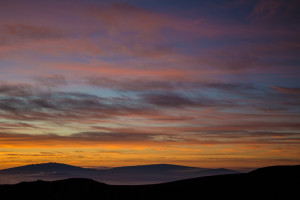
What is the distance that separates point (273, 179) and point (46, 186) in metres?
42.6

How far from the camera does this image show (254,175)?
195ft

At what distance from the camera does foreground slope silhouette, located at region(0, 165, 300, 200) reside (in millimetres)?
49781

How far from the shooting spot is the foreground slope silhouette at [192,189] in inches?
1960

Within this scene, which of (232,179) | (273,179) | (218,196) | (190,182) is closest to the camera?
(218,196)

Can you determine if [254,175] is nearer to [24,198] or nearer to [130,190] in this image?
[130,190]

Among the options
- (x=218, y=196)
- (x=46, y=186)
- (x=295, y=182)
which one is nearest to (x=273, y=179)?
(x=295, y=182)

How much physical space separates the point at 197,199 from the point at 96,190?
22.1m

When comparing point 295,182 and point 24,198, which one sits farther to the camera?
point 24,198

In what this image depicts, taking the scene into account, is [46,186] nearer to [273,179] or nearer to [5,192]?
[5,192]

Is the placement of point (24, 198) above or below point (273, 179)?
below

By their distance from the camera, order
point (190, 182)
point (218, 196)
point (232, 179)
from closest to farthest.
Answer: point (218, 196) < point (232, 179) < point (190, 182)

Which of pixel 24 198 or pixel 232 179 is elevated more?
pixel 232 179

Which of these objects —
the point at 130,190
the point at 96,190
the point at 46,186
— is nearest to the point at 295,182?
the point at 130,190

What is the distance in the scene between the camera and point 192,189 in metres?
57.3
